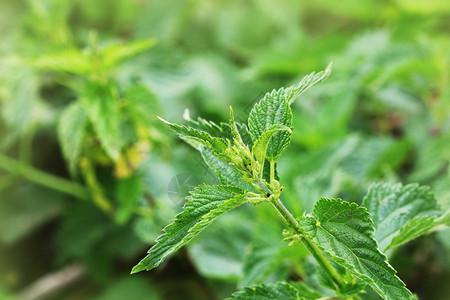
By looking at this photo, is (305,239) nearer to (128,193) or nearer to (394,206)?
(394,206)

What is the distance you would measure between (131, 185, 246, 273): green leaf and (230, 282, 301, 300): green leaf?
8cm

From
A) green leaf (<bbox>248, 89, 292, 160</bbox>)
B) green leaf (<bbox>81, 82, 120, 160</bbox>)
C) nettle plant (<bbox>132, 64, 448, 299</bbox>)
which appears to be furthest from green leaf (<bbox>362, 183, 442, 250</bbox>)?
green leaf (<bbox>81, 82, 120, 160</bbox>)

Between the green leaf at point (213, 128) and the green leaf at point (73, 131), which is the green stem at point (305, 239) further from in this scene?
the green leaf at point (73, 131)

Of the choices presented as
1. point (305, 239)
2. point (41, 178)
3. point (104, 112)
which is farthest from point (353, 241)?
point (41, 178)

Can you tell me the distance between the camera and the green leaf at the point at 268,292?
344mm

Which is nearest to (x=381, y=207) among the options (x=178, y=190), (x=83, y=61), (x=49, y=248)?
(x=178, y=190)

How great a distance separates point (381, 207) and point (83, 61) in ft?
1.53

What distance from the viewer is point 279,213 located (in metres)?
0.32

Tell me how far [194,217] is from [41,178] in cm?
71

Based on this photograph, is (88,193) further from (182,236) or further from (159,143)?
(182,236)

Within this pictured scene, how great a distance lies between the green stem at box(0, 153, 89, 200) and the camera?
0.87m

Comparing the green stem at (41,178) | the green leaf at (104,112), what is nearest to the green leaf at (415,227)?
the green leaf at (104,112)

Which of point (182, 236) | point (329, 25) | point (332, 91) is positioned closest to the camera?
point (182, 236)

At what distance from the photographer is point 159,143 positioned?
67 cm
